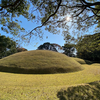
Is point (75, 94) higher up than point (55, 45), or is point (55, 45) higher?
point (55, 45)

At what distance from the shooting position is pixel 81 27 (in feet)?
33.1

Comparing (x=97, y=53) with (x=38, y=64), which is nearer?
(x=38, y=64)

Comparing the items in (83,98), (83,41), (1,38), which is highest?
(1,38)

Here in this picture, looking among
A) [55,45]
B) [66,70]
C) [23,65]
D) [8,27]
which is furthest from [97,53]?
[8,27]

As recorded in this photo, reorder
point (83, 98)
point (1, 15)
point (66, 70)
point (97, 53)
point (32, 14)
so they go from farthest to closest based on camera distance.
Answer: point (97, 53) → point (66, 70) → point (32, 14) → point (1, 15) → point (83, 98)

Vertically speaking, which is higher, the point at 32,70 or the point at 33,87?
the point at 32,70

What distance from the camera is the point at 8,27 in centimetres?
727

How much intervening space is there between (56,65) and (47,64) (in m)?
1.68

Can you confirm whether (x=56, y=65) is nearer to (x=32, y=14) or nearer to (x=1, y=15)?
(x=32, y=14)

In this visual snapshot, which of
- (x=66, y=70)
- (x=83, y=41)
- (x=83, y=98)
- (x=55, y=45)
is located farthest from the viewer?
(x=55, y=45)

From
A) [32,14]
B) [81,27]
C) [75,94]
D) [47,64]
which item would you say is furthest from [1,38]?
[75,94]

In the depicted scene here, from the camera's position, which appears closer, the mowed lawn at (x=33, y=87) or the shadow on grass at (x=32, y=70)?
the mowed lawn at (x=33, y=87)

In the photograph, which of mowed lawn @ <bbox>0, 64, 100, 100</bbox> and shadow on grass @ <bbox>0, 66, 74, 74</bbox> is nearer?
mowed lawn @ <bbox>0, 64, 100, 100</bbox>

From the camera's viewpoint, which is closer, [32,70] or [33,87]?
[33,87]
